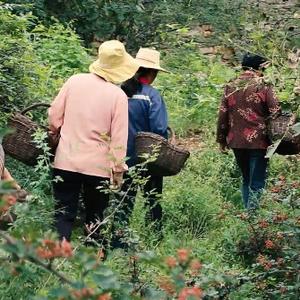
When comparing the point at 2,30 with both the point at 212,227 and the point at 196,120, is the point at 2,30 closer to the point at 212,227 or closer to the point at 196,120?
the point at 212,227

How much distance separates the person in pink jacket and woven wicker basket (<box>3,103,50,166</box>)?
0.20m

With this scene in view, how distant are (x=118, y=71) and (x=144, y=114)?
0.59 meters

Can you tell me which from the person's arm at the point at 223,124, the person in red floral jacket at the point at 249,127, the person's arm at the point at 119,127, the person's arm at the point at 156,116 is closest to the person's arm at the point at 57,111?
the person's arm at the point at 119,127

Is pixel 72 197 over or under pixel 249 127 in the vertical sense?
under

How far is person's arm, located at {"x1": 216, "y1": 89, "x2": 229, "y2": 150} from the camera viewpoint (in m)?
7.16

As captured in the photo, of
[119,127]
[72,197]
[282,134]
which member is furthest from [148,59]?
[72,197]

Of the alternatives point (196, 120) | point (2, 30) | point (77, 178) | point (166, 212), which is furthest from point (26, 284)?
point (196, 120)

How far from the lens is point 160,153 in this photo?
6.07 meters

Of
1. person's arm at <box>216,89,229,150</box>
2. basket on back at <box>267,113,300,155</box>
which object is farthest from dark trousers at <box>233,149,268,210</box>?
basket on back at <box>267,113,300,155</box>

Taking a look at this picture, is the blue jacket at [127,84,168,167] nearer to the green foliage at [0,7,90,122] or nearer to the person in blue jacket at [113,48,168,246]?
the person in blue jacket at [113,48,168,246]

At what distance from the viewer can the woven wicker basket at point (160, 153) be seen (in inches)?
237

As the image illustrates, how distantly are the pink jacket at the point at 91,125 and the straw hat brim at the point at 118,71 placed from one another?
0.10 meters

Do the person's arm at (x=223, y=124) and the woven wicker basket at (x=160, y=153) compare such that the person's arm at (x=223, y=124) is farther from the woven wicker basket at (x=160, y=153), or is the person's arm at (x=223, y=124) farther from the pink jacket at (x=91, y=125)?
the pink jacket at (x=91, y=125)

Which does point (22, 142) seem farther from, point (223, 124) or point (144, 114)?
point (223, 124)
